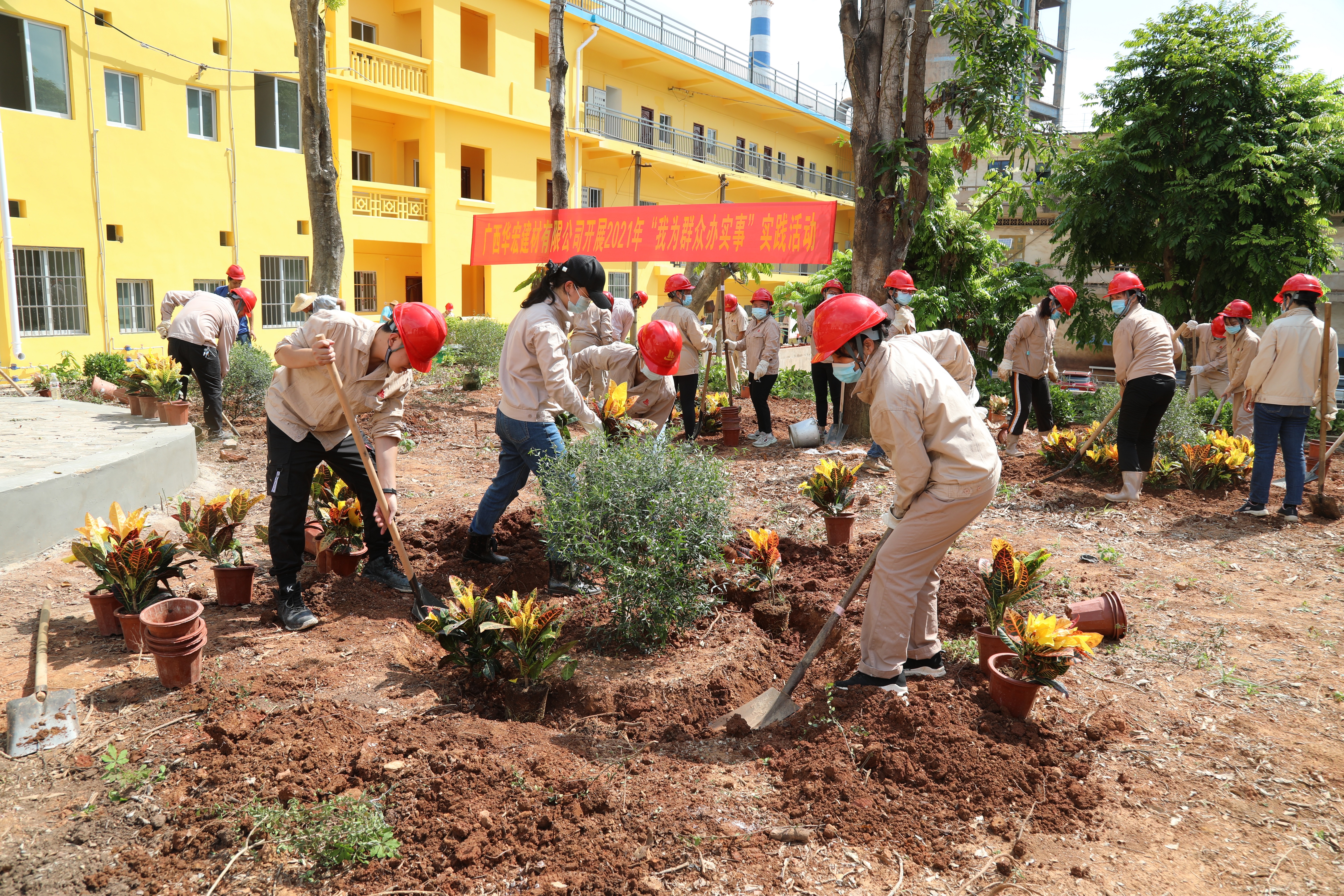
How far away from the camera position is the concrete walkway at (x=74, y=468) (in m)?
4.92

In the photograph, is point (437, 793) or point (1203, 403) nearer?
point (437, 793)

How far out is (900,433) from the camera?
339 centimetres

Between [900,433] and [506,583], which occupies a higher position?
[900,433]

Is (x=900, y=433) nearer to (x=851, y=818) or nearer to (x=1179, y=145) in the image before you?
(x=851, y=818)

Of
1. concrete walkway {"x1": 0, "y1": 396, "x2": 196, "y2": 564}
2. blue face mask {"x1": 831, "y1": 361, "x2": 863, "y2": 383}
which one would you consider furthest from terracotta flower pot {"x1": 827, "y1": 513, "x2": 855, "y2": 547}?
concrete walkway {"x1": 0, "y1": 396, "x2": 196, "y2": 564}

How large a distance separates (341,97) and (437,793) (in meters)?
17.8

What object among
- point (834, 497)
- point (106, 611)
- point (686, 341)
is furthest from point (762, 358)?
point (106, 611)

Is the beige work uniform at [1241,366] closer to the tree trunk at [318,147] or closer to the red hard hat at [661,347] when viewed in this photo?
the red hard hat at [661,347]

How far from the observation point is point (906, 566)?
354cm

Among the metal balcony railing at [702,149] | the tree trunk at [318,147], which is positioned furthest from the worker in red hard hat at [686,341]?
the metal balcony railing at [702,149]

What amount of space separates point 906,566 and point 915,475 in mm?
413

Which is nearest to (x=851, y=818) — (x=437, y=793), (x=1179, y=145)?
(x=437, y=793)

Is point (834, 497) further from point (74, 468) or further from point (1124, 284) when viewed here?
point (74, 468)

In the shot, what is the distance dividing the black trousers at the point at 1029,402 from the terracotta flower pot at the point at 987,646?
241 inches
